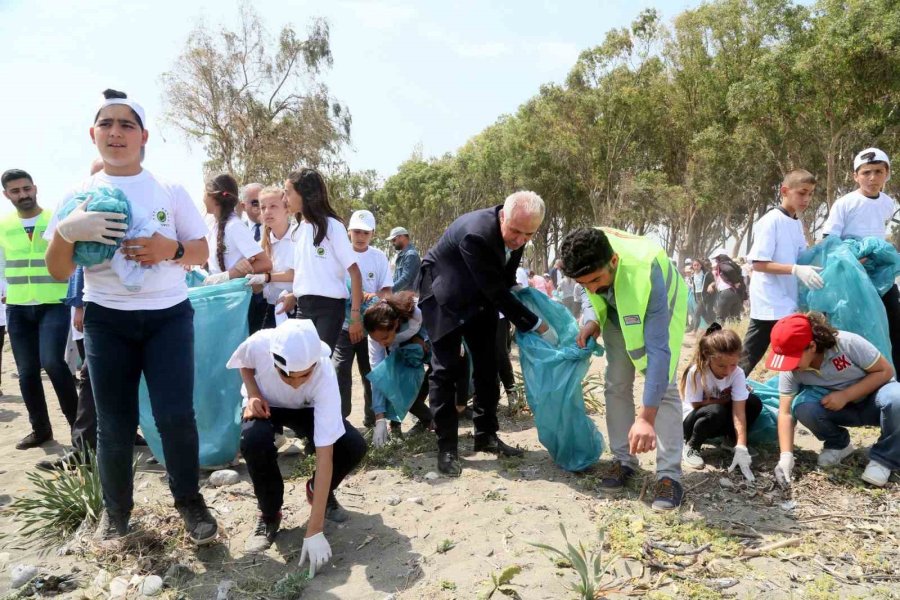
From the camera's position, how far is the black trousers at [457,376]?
3324mm

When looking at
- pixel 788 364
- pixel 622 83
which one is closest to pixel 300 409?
pixel 788 364

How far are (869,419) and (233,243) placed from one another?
140 inches

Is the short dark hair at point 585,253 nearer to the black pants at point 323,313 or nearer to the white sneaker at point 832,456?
the black pants at point 323,313

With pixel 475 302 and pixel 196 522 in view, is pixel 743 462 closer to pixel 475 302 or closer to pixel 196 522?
pixel 475 302

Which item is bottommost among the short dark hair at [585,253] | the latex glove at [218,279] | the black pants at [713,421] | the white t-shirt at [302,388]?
the black pants at [713,421]

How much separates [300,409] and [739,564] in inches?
74.0

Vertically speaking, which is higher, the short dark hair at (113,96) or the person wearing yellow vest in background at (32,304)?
the short dark hair at (113,96)

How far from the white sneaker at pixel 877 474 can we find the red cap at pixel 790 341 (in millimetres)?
617

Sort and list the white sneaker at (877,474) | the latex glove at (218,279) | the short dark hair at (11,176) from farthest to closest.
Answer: the short dark hair at (11,176), the latex glove at (218,279), the white sneaker at (877,474)

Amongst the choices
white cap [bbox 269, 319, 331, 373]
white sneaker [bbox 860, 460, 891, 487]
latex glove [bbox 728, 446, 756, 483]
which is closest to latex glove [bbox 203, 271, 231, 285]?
white cap [bbox 269, 319, 331, 373]

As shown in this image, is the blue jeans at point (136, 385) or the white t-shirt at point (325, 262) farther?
the white t-shirt at point (325, 262)

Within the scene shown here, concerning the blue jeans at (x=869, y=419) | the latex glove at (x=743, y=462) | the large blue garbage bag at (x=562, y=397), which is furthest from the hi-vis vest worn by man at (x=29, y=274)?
the blue jeans at (x=869, y=419)

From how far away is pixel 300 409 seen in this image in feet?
8.87

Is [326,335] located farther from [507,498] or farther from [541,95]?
[541,95]
